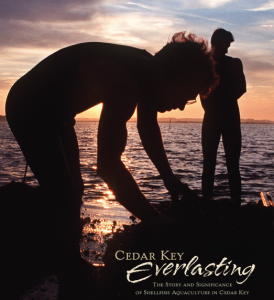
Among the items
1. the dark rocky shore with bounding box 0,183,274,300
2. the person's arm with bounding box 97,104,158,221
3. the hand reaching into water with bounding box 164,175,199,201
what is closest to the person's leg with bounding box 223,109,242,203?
the dark rocky shore with bounding box 0,183,274,300

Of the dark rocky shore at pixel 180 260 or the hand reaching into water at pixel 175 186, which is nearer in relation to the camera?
the dark rocky shore at pixel 180 260

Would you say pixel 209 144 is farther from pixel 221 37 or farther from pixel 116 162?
pixel 116 162

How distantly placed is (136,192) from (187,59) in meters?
0.84

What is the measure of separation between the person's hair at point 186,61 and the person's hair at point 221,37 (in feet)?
9.27

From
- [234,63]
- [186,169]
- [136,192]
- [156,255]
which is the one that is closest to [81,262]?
[156,255]

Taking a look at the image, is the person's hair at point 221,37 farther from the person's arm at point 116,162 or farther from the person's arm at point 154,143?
the person's arm at point 116,162

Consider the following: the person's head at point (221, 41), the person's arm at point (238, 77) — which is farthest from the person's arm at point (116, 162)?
the person's head at point (221, 41)

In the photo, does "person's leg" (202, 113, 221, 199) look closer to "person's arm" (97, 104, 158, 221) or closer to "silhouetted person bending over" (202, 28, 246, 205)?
"silhouetted person bending over" (202, 28, 246, 205)

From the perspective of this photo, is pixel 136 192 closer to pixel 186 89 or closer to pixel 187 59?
pixel 186 89

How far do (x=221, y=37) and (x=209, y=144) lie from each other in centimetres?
150

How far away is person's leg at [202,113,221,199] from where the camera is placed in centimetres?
474

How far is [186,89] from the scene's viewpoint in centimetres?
204

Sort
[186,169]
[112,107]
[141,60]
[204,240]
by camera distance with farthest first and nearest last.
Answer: [186,169] < [204,240] < [141,60] < [112,107]

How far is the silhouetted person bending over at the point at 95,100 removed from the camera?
6.28ft
